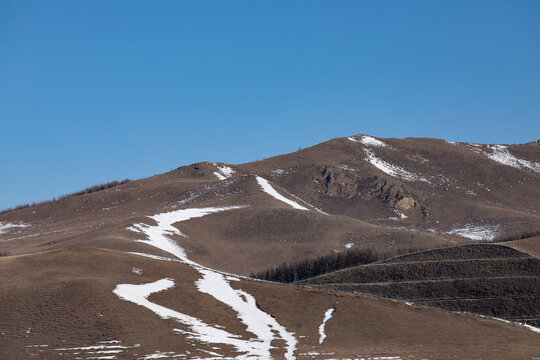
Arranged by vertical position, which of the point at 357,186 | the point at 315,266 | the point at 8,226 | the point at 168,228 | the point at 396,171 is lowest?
the point at 315,266

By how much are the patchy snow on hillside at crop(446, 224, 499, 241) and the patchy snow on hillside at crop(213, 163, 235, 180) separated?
6523 cm

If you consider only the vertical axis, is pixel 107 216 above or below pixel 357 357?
above

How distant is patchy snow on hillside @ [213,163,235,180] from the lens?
181000 mm

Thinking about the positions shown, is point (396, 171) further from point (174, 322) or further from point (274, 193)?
point (174, 322)

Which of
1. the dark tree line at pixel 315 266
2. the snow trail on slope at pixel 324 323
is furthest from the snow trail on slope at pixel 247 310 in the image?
the dark tree line at pixel 315 266

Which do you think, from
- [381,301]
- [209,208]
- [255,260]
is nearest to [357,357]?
[381,301]

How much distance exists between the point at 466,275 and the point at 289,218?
6062 cm

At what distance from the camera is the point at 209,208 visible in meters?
136

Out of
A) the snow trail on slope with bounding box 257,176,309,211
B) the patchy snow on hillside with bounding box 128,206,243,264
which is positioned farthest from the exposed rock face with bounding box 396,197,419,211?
the patchy snow on hillside with bounding box 128,206,243,264

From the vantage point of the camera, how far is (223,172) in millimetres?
186000

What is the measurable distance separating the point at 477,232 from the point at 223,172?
75.3m

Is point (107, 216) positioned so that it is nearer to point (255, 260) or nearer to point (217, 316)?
point (255, 260)

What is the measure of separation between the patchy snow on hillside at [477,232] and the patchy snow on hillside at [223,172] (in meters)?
65.2

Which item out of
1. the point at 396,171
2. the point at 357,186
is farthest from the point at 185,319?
the point at 396,171
